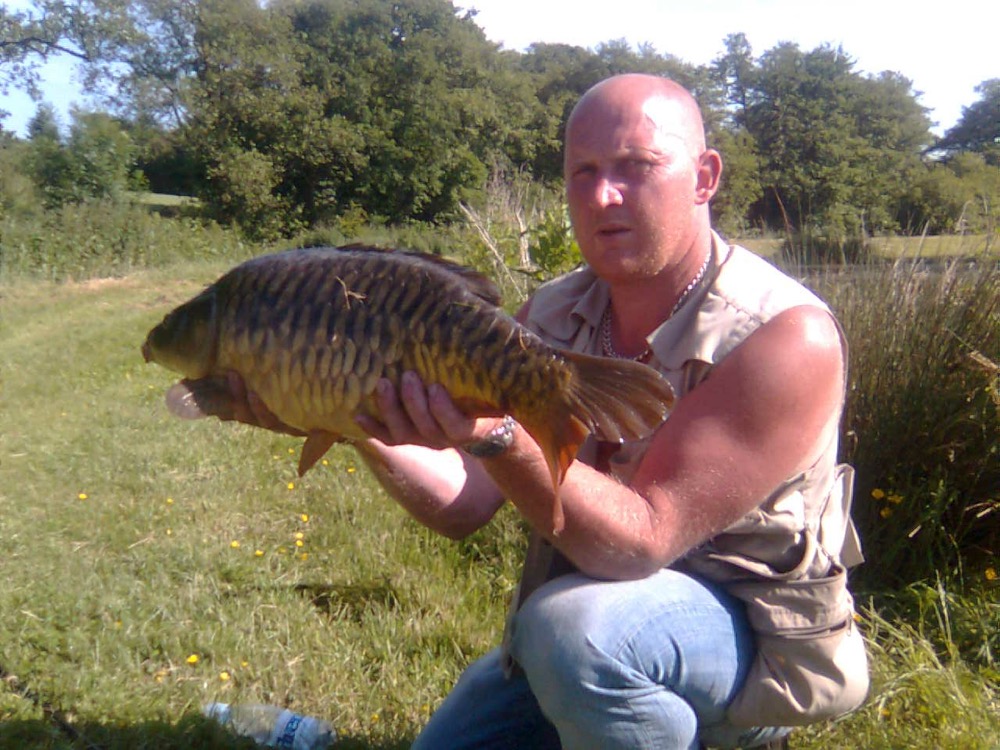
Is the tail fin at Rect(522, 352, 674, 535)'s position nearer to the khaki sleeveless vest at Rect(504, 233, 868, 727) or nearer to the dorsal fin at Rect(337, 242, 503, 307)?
the dorsal fin at Rect(337, 242, 503, 307)

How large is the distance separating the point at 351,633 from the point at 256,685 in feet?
1.22

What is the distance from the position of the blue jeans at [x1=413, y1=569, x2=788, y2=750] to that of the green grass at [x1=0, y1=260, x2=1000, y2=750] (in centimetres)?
83

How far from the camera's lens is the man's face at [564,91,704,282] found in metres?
1.86

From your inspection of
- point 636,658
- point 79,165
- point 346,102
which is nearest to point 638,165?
point 636,658

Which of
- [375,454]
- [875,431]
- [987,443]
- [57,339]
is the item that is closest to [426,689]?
[375,454]

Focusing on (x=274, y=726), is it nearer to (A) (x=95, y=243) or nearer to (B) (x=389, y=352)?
(B) (x=389, y=352)

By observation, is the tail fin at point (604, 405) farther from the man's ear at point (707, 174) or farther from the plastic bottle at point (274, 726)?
the plastic bottle at point (274, 726)

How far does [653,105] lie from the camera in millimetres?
1896

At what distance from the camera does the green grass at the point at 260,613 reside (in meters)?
2.49

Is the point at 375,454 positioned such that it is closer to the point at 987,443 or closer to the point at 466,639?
the point at 466,639

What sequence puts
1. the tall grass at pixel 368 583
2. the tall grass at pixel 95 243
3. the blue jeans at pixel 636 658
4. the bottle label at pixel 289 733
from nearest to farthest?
the blue jeans at pixel 636 658 → the bottle label at pixel 289 733 → the tall grass at pixel 368 583 → the tall grass at pixel 95 243

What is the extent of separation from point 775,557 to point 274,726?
1379 mm

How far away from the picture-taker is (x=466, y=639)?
2.96 metres

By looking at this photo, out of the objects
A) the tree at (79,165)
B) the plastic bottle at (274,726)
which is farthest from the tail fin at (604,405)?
the tree at (79,165)
